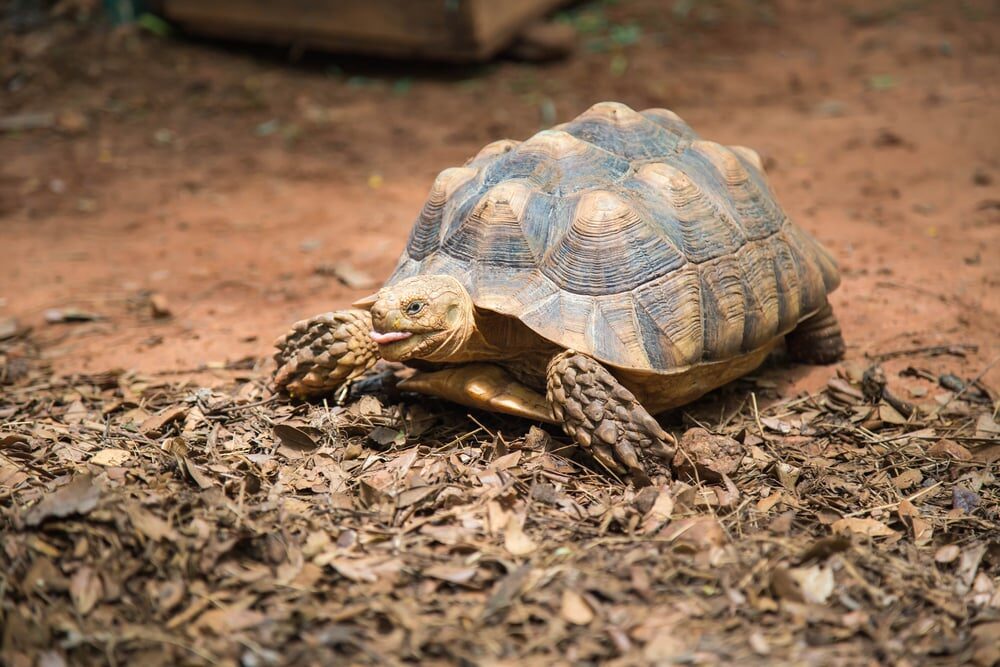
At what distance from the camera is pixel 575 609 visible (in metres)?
2.76

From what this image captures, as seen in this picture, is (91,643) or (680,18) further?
(680,18)

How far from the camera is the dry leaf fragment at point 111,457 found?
3.50 meters

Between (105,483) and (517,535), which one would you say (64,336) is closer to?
(105,483)

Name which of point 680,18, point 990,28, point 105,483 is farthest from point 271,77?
point 990,28

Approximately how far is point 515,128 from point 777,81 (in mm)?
2841

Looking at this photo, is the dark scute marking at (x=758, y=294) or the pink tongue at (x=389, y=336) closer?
the pink tongue at (x=389, y=336)

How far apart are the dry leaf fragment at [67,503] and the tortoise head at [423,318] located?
112 centimetres

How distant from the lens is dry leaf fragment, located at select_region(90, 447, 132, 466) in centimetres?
350

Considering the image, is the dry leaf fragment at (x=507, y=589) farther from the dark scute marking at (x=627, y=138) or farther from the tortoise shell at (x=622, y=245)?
the dark scute marking at (x=627, y=138)

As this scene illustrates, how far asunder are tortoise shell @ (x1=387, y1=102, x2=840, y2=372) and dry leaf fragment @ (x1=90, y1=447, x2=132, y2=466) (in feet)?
4.27

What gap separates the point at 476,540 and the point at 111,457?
4.94 feet

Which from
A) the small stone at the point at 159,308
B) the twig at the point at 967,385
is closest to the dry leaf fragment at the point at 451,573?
the twig at the point at 967,385

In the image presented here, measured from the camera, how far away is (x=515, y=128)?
8.16 metres

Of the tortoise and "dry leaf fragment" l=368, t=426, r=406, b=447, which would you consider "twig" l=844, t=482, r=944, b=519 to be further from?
"dry leaf fragment" l=368, t=426, r=406, b=447
